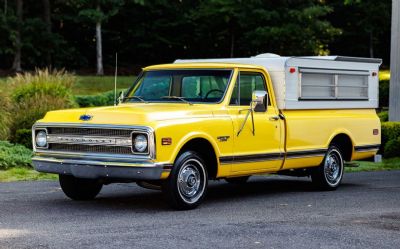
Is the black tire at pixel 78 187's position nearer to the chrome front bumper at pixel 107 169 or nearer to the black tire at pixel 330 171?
the chrome front bumper at pixel 107 169

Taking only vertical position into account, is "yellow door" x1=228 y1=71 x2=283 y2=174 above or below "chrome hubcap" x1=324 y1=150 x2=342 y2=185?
above

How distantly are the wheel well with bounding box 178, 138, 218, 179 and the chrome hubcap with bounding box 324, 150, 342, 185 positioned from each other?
9.14 ft

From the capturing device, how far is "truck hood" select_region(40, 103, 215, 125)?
9891 millimetres

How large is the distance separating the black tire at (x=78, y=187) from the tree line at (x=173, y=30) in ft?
105

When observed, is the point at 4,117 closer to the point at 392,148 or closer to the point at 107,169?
the point at 107,169

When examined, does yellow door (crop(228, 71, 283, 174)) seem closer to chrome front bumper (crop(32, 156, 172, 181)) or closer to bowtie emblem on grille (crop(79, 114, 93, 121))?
chrome front bumper (crop(32, 156, 172, 181))

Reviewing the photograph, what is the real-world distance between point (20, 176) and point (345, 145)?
222 inches

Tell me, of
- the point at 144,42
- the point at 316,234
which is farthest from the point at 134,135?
the point at 144,42

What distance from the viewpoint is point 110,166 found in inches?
387

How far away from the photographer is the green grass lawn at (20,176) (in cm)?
1409

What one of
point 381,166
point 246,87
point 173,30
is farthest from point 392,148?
point 173,30

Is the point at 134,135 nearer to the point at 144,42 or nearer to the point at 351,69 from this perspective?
the point at 351,69

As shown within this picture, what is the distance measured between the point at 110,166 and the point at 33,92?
10146mm

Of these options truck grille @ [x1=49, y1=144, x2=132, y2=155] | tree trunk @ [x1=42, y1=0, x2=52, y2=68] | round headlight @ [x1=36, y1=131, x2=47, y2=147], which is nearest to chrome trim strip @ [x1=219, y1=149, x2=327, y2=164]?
truck grille @ [x1=49, y1=144, x2=132, y2=155]
